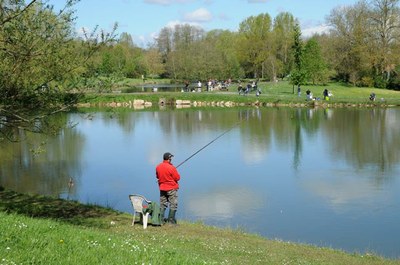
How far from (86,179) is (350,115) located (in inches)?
1143

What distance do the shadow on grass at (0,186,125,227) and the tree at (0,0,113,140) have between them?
2091 millimetres

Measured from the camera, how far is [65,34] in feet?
38.6

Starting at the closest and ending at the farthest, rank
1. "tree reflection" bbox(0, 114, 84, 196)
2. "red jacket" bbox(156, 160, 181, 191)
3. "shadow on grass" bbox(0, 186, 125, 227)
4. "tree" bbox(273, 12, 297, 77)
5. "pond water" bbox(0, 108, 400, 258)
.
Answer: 1. "shadow on grass" bbox(0, 186, 125, 227)
2. "red jacket" bbox(156, 160, 181, 191)
3. "pond water" bbox(0, 108, 400, 258)
4. "tree reflection" bbox(0, 114, 84, 196)
5. "tree" bbox(273, 12, 297, 77)

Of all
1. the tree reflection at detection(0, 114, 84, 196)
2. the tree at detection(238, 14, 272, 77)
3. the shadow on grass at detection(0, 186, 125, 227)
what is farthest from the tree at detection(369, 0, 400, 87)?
the shadow on grass at detection(0, 186, 125, 227)

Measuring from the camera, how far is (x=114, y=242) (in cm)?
735

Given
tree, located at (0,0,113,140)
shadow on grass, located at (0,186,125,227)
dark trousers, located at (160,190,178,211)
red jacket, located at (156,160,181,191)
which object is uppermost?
tree, located at (0,0,113,140)

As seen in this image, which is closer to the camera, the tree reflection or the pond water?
the pond water

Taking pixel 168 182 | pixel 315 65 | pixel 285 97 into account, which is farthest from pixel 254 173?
pixel 315 65

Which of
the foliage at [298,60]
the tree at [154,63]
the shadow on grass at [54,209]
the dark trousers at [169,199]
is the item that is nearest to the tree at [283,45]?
the foliage at [298,60]

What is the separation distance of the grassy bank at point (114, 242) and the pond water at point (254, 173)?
5.66ft

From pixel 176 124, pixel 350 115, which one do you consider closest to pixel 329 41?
pixel 350 115

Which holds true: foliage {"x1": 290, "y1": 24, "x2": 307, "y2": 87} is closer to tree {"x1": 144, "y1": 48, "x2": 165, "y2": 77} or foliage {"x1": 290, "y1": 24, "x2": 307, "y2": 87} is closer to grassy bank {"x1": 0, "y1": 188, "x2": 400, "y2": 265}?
grassy bank {"x1": 0, "y1": 188, "x2": 400, "y2": 265}

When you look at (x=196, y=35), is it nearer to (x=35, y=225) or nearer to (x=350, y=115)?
(x=350, y=115)

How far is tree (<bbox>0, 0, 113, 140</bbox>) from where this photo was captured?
10703 mm
